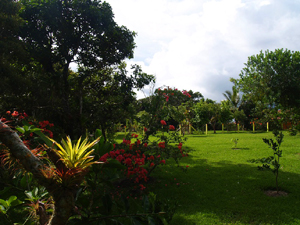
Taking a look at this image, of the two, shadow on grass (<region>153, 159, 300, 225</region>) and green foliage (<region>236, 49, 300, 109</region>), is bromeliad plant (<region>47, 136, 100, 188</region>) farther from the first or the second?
green foliage (<region>236, 49, 300, 109</region>)

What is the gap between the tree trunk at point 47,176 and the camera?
84 centimetres

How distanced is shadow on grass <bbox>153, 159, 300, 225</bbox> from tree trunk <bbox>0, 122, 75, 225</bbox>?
315 centimetres

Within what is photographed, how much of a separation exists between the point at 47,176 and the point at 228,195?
4693 millimetres

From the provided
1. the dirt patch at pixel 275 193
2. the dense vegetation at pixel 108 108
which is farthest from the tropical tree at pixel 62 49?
the dirt patch at pixel 275 193

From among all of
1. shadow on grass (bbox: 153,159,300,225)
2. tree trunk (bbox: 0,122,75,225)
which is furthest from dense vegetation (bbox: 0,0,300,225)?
tree trunk (bbox: 0,122,75,225)

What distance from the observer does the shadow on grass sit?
368 centimetres

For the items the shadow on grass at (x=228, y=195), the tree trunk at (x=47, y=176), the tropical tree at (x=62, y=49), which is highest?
the tropical tree at (x=62, y=49)

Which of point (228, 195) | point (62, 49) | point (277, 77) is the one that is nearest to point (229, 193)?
point (228, 195)

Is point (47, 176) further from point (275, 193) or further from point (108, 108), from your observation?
point (108, 108)

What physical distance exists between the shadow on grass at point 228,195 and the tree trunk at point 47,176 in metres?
3.15

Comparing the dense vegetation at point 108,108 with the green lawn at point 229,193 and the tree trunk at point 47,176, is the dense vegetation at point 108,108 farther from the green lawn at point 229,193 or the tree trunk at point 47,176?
the tree trunk at point 47,176

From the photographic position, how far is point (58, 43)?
745 cm

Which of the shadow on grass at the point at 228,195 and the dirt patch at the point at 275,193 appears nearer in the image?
the shadow on grass at the point at 228,195

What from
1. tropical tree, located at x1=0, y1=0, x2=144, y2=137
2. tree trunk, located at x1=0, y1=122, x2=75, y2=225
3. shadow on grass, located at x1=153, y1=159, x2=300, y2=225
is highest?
tropical tree, located at x1=0, y1=0, x2=144, y2=137
